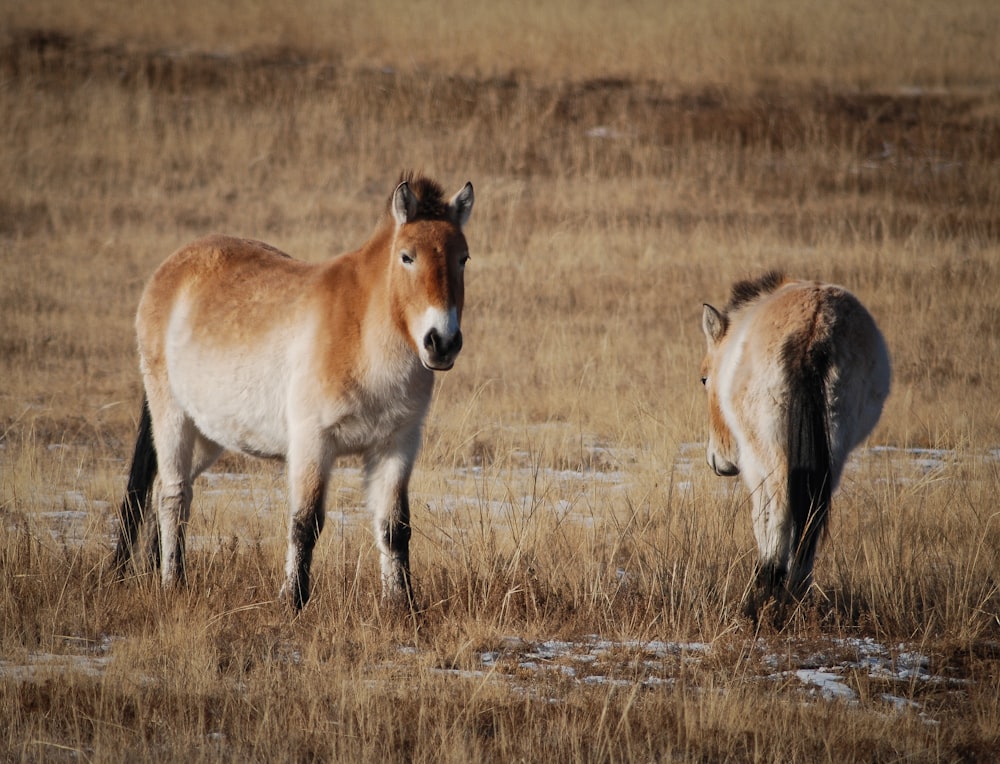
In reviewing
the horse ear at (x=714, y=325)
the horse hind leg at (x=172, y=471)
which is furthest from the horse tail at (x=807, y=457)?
the horse hind leg at (x=172, y=471)

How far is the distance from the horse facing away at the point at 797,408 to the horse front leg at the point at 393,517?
163 cm

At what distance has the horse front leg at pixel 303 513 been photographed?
519cm

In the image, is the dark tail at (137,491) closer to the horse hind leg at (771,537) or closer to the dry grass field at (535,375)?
the dry grass field at (535,375)

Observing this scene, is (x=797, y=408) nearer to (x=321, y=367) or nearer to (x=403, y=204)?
(x=403, y=204)

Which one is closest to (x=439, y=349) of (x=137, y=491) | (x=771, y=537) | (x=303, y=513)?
(x=303, y=513)

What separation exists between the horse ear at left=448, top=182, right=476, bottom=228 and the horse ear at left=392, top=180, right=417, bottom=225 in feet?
0.68

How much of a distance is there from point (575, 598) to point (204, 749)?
2.15 metres

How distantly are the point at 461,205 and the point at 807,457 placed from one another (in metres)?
2.01

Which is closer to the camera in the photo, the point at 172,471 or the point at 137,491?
the point at 172,471

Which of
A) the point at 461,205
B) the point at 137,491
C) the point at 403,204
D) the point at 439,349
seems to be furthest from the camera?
the point at 137,491

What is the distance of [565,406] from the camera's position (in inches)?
388

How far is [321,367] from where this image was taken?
17.2ft

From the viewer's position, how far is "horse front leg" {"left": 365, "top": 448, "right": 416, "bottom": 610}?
5.34 meters

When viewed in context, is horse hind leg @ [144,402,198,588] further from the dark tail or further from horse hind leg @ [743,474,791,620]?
horse hind leg @ [743,474,791,620]
